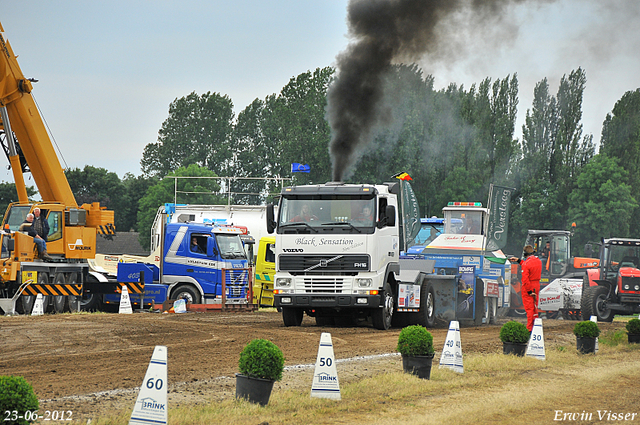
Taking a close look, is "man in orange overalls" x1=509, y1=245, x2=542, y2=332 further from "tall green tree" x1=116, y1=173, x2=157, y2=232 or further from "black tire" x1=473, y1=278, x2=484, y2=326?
"tall green tree" x1=116, y1=173, x2=157, y2=232

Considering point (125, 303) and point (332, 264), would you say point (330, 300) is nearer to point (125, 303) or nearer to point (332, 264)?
point (332, 264)

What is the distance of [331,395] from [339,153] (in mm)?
15043

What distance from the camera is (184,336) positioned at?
15109 mm

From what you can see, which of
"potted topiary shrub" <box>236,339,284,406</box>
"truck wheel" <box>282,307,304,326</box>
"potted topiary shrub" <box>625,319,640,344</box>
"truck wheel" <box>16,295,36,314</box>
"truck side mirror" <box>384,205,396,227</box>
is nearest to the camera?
"potted topiary shrub" <box>236,339,284,406</box>

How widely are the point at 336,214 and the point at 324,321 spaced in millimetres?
4220

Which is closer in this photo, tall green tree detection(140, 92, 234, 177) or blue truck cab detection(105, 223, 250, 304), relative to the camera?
blue truck cab detection(105, 223, 250, 304)

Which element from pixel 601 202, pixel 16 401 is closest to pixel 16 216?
pixel 16 401

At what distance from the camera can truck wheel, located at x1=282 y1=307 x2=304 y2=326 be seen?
1798 centimetres

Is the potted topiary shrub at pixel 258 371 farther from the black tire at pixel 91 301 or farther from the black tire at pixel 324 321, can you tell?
the black tire at pixel 91 301

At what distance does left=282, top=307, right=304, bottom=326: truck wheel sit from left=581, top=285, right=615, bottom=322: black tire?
12326 mm

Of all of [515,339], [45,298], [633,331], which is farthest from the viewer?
[45,298]

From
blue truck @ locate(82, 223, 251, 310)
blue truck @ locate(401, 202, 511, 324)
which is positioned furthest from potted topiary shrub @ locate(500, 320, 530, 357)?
blue truck @ locate(82, 223, 251, 310)

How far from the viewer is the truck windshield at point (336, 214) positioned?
54.7 feet

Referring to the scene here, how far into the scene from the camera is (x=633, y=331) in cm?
1766
